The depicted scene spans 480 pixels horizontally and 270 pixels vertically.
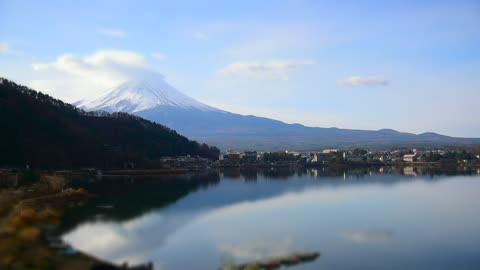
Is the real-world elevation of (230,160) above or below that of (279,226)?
above

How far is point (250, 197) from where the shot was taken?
967 centimetres

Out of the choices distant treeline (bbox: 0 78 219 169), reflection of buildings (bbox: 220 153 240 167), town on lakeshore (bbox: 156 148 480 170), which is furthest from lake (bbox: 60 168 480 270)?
town on lakeshore (bbox: 156 148 480 170)

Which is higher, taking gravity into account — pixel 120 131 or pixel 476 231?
pixel 120 131

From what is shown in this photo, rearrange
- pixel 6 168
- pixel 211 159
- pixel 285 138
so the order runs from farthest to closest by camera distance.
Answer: pixel 285 138, pixel 211 159, pixel 6 168

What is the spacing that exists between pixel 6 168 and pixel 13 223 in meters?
6.38

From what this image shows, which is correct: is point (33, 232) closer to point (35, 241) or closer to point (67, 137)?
point (35, 241)

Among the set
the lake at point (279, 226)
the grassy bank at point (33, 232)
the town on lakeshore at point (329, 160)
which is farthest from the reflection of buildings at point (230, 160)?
the grassy bank at point (33, 232)

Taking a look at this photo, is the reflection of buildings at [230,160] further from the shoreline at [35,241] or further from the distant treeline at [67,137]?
the shoreline at [35,241]

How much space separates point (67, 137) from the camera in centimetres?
1338

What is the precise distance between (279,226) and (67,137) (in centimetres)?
857

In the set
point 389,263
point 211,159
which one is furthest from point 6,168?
point 211,159

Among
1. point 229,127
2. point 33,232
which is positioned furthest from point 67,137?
point 229,127

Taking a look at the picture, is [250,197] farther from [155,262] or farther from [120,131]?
[120,131]

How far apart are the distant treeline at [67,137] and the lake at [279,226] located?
179cm
